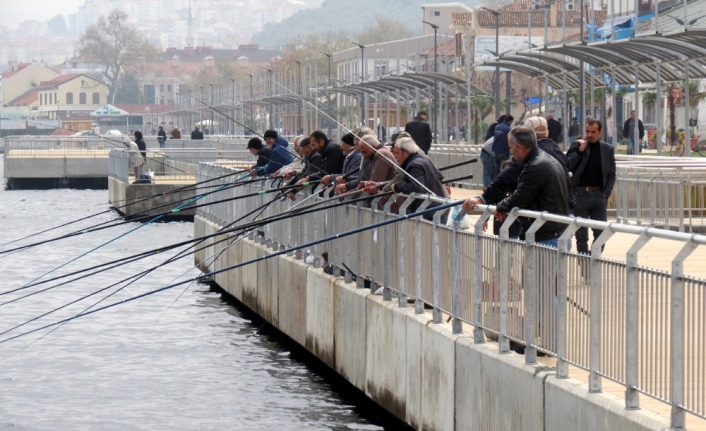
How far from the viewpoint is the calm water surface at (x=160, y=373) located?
13.7 metres

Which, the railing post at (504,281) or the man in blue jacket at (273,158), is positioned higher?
the man in blue jacket at (273,158)

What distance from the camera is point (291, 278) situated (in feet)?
57.5

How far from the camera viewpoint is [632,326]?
802 cm

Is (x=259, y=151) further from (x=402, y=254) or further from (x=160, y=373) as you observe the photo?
(x=402, y=254)

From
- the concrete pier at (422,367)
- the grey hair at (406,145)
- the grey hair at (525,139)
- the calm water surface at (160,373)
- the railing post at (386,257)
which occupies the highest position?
the grey hair at (525,139)

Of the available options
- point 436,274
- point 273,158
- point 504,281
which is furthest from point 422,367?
point 273,158

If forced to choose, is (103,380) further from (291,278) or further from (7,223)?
(7,223)

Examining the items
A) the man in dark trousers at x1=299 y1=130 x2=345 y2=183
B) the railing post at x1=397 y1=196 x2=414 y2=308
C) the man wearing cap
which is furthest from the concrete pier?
the man in dark trousers at x1=299 y1=130 x2=345 y2=183

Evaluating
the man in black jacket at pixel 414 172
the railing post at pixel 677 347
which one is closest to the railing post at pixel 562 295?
the railing post at pixel 677 347

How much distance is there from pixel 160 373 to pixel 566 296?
8.06 metres

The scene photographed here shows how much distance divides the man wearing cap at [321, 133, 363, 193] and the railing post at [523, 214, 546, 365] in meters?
5.34

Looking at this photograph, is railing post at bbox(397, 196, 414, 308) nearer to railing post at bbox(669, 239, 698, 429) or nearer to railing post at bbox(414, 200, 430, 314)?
railing post at bbox(414, 200, 430, 314)

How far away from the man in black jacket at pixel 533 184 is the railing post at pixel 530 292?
1.51 ft

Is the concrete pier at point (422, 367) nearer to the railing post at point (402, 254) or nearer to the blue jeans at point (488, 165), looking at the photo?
the railing post at point (402, 254)
